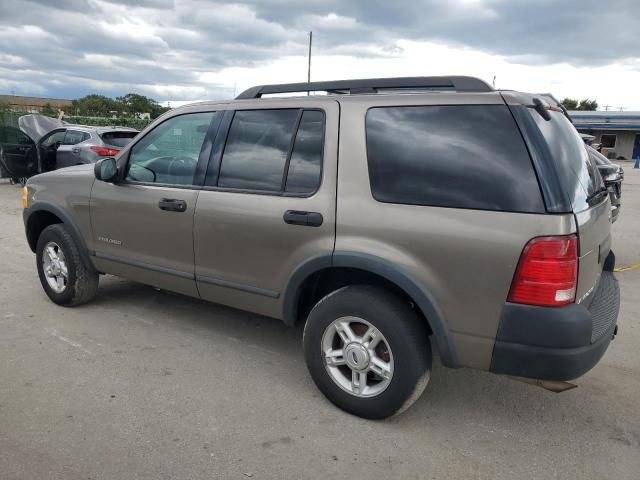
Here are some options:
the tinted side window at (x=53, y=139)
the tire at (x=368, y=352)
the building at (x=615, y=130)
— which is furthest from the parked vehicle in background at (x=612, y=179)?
the building at (x=615, y=130)

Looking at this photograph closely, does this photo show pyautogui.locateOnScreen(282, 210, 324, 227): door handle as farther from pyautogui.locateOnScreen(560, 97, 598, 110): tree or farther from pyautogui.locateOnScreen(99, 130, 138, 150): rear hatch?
pyautogui.locateOnScreen(560, 97, 598, 110): tree

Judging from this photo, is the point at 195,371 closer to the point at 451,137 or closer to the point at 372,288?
the point at 372,288

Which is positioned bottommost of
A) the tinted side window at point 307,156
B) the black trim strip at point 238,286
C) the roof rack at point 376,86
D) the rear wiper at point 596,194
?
the black trim strip at point 238,286

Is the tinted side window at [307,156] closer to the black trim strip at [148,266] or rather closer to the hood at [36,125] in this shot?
the black trim strip at [148,266]

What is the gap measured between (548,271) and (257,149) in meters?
1.90

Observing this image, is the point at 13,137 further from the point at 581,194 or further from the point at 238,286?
the point at 581,194

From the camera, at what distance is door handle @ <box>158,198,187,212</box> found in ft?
11.8

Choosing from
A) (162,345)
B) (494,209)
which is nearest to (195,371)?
(162,345)

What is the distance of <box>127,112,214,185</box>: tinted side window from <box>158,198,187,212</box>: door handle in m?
0.15

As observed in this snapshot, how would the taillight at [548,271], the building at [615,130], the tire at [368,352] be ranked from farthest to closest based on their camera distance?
the building at [615,130]
the tire at [368,352]
the taillight at [548,271]

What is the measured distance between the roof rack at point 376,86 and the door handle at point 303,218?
2.70ft

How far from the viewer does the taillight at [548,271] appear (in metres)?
2.36

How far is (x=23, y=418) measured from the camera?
289 cm

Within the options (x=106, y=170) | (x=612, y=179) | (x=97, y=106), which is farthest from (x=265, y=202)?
(x=97, y=106)
